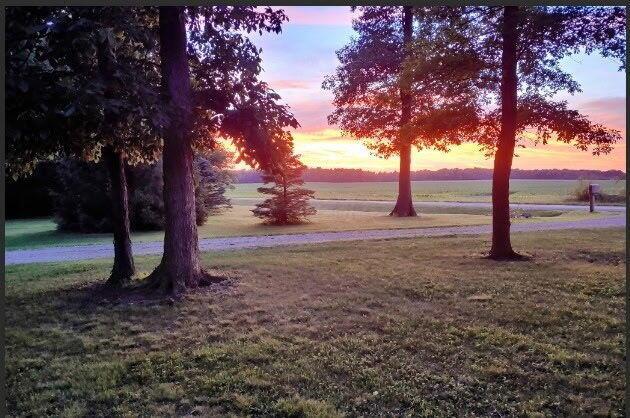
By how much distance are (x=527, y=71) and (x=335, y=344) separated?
25.9 feet

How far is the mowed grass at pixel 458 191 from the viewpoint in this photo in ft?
92.8

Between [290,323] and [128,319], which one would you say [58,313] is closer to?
[128,319]

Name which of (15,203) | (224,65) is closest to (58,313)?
(224,65)

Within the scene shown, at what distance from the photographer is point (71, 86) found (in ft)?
19.4

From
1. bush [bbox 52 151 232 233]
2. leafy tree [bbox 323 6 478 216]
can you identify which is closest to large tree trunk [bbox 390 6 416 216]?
leafy tree [bbox 323 6 478 216]

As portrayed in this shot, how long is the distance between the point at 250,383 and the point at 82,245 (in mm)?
11488

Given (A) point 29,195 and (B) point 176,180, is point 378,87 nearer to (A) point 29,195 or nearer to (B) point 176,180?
(B) point 176,180

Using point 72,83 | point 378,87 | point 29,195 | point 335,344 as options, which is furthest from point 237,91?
point 29,195

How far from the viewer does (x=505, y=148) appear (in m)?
10.2

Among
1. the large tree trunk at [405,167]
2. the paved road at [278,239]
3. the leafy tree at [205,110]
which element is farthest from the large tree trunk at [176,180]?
the large tree trunk at [405,167]

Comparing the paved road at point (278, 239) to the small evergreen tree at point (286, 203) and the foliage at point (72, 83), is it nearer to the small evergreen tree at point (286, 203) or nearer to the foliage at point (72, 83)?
the small evergreen tree at point (286, 203)

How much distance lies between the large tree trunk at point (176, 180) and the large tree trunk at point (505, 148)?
19.0 feet

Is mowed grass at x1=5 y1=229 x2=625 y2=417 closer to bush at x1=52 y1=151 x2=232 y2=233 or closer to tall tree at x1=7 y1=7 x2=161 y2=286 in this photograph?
tall tree at x1=7 y1=7 x2=161 y2=286

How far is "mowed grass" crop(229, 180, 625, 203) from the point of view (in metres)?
28.3
